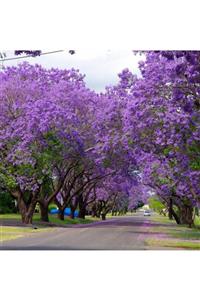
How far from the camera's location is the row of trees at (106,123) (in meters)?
13.3

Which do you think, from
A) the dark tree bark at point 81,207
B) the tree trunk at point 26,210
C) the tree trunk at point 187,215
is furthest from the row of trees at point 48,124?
the dark tree bark at point 81,207

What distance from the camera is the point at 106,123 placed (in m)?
15.4

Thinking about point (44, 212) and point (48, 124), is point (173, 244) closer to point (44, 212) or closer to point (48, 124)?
point (48, 124)

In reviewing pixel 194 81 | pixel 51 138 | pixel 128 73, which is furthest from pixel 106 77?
pixel 51 138

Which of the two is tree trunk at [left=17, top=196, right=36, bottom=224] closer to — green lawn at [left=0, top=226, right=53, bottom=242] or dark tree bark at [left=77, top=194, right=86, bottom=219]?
green lawn at [left=0, top=226, right=53, bottom=242]

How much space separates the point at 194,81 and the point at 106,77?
1931 millimetres

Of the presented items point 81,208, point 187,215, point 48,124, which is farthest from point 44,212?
point 187,215

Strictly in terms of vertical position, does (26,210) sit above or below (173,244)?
above

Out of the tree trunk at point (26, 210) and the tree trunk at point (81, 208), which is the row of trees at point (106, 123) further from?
the tree trunk at point (81, 208)

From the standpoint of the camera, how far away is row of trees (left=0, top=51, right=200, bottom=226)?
1327 cm

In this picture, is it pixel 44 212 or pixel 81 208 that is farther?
pixel 81 208

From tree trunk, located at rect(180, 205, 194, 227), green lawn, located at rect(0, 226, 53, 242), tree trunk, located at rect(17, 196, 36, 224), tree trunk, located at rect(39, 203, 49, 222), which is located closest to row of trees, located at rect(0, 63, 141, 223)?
tree trunk, located at rect(17, 196, 36, 224)
